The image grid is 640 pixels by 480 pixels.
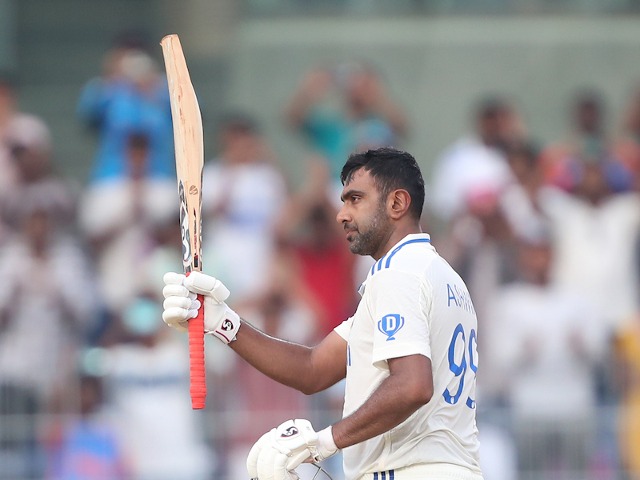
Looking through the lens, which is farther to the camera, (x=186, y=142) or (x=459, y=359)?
(x=186, y=142)

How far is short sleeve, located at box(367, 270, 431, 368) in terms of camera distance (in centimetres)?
526

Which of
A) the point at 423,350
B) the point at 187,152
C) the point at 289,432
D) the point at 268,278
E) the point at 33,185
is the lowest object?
the point at 289,432

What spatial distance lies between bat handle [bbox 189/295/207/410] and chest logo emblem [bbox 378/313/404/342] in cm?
80

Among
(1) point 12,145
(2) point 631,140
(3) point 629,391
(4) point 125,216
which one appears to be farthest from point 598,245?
(1) point 12,145

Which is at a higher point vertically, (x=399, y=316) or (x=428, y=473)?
(x=399, y=316)

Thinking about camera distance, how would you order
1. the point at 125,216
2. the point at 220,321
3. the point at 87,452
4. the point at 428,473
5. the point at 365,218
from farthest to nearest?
1. the point at 125,216
2. the point at 87,452
3. the point at 220,321
4. the point at 365,218
5. the point at 428,473

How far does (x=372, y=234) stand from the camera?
5641mm

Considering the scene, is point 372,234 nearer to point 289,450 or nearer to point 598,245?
point 289,450

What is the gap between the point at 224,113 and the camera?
13.1 m

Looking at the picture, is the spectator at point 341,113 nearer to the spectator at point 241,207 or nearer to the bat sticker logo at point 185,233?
the spectator at point 241,207

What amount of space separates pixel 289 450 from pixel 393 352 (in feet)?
1.71

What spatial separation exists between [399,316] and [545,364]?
16.9 feet

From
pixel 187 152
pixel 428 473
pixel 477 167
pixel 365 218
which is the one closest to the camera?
pixel 428 473

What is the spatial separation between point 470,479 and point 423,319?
66 centimetres
